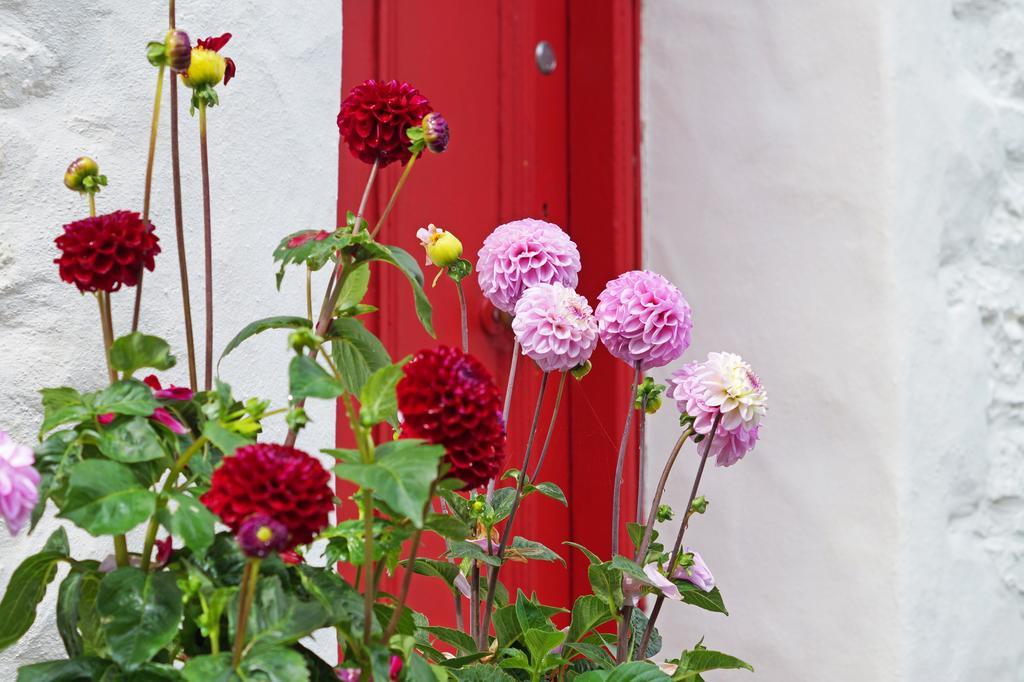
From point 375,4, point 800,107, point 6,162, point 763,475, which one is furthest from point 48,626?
point 800,107

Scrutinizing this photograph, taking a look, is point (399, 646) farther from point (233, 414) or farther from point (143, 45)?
point (143, 45)

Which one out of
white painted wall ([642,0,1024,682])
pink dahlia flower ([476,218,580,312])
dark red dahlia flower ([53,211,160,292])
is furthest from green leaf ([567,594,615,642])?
white painted wall ([642,0,1024,682])

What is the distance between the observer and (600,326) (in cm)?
94

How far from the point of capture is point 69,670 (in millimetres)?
634

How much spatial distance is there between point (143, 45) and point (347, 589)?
0.65 metres

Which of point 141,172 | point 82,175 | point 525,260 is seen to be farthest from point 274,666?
point 141,172

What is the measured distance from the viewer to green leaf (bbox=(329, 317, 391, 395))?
2.63 ft

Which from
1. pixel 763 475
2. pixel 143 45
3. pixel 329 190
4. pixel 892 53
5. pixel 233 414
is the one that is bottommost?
pixel 763 475

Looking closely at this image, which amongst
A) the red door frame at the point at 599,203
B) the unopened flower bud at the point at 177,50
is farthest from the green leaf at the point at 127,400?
the red door frame at the point at 599,203

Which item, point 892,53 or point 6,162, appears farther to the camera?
point 892,53

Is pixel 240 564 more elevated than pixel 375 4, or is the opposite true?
pixel 375 4

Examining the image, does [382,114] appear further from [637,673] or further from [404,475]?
[637,673]

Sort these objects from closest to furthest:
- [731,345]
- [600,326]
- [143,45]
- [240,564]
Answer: [240,564] < [600,326] < [143,45] < [731,345]

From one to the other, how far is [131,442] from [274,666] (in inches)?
6.7
